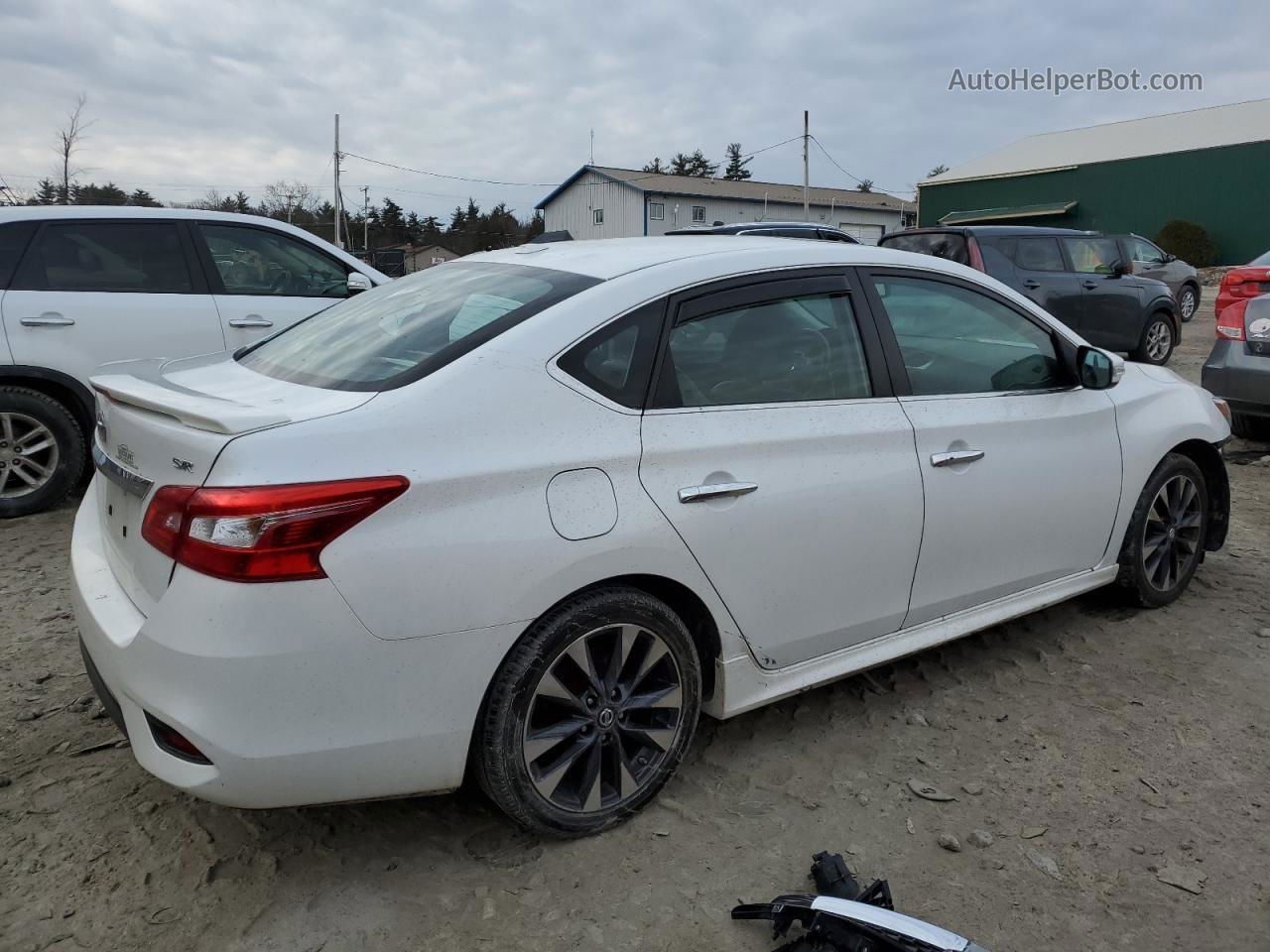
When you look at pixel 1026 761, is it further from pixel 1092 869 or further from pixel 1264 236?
pixel 1264 236

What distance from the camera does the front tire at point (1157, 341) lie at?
11914mm

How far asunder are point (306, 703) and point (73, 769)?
4.42ft

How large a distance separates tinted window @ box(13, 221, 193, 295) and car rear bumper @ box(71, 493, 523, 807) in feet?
13.1

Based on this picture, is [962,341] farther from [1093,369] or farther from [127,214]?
[127,214]

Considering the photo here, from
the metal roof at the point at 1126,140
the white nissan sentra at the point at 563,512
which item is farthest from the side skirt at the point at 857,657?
the metal roof at the point at 1126,140

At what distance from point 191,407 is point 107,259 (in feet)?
13.5

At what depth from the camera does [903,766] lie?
10.3 ft

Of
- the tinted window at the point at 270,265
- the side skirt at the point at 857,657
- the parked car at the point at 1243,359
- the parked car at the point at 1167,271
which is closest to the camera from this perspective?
the side skirt at the point at 857,657

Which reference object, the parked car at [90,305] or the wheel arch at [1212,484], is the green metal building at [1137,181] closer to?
the wheel arch at [1212,484]

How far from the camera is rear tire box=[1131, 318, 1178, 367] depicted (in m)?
11.9

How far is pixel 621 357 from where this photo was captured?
8.88 ft

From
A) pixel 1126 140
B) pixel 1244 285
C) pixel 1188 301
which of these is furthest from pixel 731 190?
pixel 1244 285

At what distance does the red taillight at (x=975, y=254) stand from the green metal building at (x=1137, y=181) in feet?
87.5

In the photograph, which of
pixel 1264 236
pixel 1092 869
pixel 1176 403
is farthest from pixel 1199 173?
pixel 1092 869
